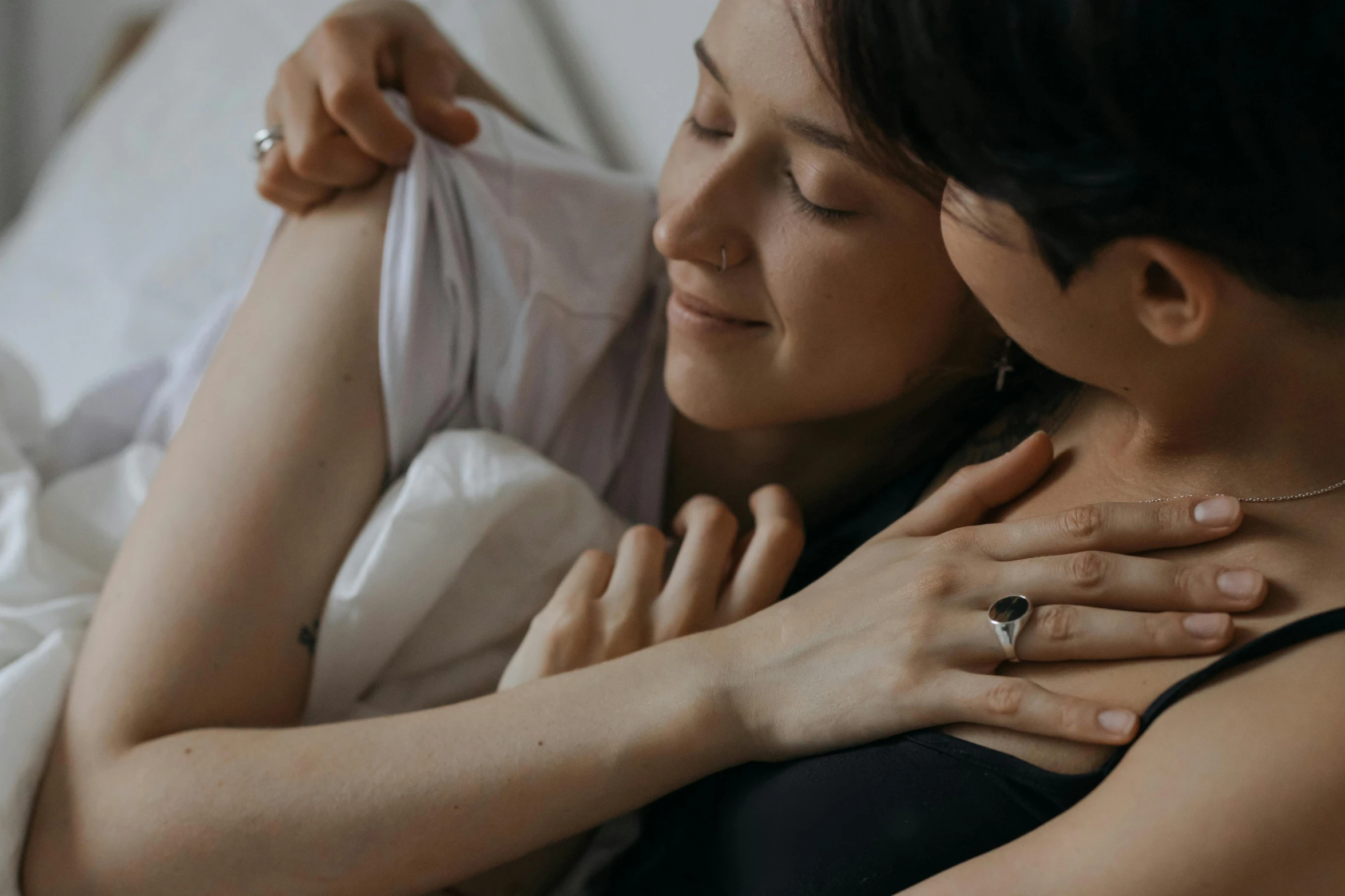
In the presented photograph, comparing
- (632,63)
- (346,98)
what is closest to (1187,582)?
(346,98)

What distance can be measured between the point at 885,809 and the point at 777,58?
514mm

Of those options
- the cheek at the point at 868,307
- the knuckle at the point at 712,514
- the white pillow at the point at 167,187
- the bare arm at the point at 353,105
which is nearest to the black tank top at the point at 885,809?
the knuckle at the point at 712,514

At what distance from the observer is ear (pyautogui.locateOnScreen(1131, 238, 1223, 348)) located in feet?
1.94

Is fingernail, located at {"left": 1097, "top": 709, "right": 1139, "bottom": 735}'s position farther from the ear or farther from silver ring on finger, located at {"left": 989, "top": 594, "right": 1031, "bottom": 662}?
the ear

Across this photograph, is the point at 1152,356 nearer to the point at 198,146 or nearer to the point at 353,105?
the point at 353,105

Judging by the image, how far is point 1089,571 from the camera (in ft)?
2.21

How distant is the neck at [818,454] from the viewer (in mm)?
1071

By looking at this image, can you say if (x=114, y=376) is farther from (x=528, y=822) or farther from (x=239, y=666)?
(x=528, y=822)

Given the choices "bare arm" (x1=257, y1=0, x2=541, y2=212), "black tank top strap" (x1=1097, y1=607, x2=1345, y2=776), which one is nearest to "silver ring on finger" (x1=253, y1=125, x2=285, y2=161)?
"bare arm" (x1=257, y1=0, x2=541, y2=212)

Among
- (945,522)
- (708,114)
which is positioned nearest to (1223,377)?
(945,522)

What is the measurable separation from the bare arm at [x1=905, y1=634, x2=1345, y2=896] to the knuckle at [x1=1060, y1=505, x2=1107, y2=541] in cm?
11

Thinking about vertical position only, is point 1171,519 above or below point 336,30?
below

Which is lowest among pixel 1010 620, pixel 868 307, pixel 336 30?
pixel 1010 620

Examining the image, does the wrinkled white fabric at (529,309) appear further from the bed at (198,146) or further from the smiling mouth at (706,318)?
the bed at (198,146)
